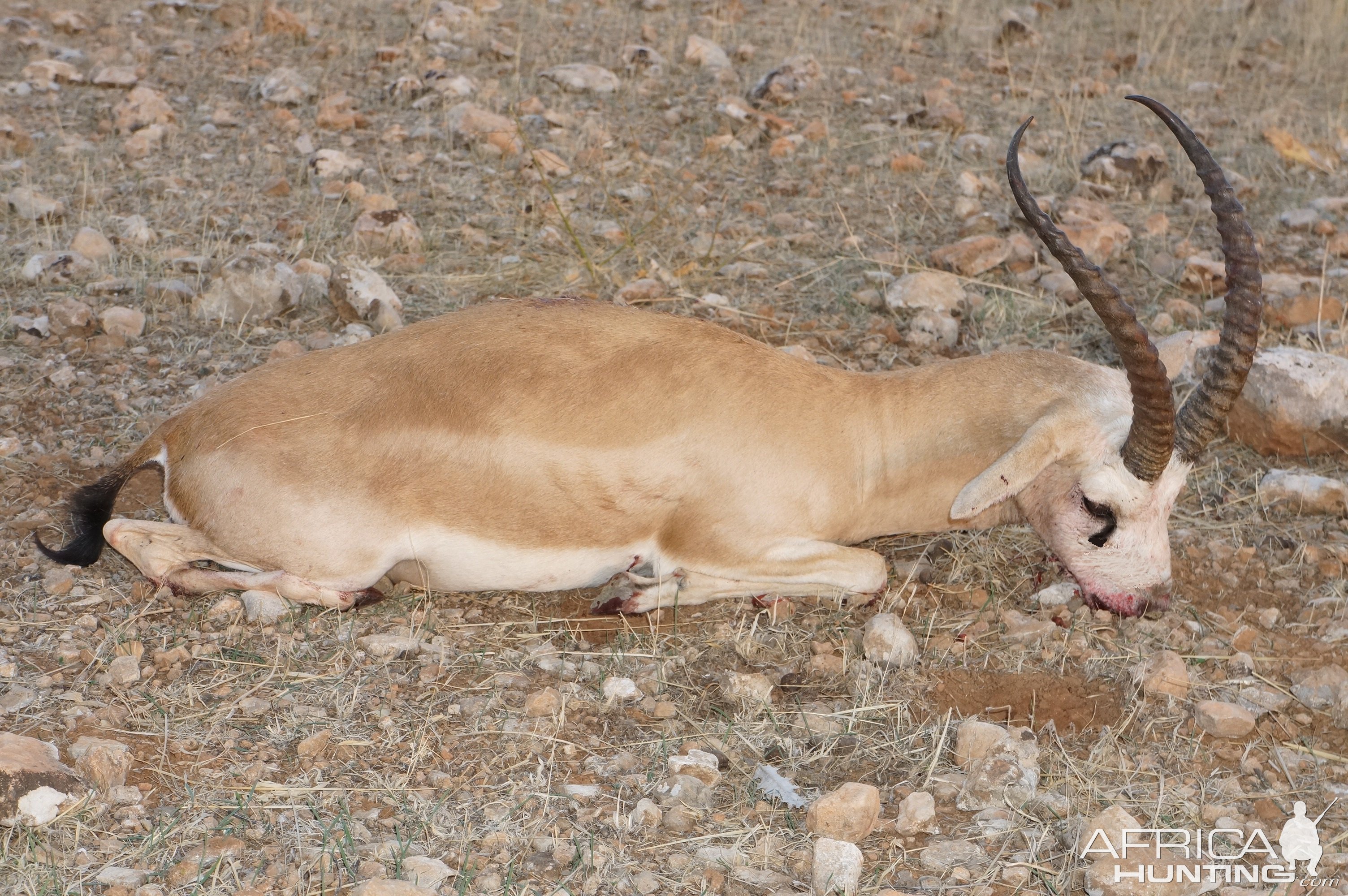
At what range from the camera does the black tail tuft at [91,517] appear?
5.21 m

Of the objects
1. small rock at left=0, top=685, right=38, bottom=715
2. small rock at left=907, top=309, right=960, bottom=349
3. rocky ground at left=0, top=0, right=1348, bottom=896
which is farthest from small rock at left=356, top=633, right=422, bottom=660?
small rock at left=907, top=309, right=960, bottom=349

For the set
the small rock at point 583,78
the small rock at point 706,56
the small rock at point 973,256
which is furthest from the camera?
the small rock at point 706,56

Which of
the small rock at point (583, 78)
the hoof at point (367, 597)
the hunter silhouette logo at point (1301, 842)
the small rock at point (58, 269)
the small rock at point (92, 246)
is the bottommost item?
the hoof at point (367, 597)

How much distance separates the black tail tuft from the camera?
5.21 metres

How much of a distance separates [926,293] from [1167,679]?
3310 mm

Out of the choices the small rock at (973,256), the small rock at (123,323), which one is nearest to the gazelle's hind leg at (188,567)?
the small rock at (123,323)

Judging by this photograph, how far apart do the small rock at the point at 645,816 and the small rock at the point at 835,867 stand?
0.51 m

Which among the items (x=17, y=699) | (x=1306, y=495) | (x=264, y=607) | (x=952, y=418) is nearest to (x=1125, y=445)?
(x=952, y=418)

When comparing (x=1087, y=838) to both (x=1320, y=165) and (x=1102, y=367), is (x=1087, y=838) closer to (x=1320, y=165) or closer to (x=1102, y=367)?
(x=1102, y=367)

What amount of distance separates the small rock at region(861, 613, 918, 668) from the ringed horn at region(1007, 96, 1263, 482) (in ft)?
3.86

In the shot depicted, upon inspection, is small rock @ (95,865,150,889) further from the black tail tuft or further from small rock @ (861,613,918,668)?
small rock @ (861,613,918,668)

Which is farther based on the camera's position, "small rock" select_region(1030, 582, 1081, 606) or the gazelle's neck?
"small rock" select_region(1030, 582, 1081, 606)

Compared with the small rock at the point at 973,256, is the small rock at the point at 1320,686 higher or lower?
lower

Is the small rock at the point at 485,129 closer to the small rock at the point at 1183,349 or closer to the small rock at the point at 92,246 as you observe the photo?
the small rock at the point at 92,246
